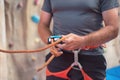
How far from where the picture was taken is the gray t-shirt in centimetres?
121

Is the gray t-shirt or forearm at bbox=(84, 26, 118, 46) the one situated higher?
the gray t-shirt

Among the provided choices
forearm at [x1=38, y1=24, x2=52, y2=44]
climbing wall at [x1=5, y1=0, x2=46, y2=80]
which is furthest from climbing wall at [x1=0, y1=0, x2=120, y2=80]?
forearm at [x1=38, y1=24, x2=52, y2=44]

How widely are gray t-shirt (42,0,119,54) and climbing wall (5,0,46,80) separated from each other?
61 centimetres

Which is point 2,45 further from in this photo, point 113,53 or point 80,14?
point 113,53

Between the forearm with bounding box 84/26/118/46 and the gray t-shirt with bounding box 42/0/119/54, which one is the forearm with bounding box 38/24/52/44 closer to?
the gray t-shirt with bounding box 42/0/119/54

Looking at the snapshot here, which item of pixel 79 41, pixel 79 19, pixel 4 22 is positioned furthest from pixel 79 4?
pixel 4 22

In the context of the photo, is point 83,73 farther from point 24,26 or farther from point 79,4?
point 24,26

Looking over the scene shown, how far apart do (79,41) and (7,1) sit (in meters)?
0.84

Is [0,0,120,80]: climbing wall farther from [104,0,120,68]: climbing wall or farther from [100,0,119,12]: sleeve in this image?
[104,0,120,68]: climbing wall

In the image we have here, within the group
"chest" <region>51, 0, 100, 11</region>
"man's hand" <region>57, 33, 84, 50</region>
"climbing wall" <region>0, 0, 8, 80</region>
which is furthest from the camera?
"climbing wall" <region>0, 0, 8, 80</region>

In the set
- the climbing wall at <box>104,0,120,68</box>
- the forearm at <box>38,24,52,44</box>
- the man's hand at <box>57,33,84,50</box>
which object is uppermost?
the forearm at <box>38,24,52,44</box>

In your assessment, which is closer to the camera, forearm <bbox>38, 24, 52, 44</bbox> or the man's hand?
the man's hand

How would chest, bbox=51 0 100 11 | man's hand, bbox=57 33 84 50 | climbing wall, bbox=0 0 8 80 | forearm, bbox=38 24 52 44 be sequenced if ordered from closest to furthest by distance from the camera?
man's hand, bbox=57 33 84 50
chest, bbox=51 0 100 11
forearm, bbox=38 24 52 44
climbing wall, bbox=0 0 8 80

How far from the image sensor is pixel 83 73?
1230 millimetres
